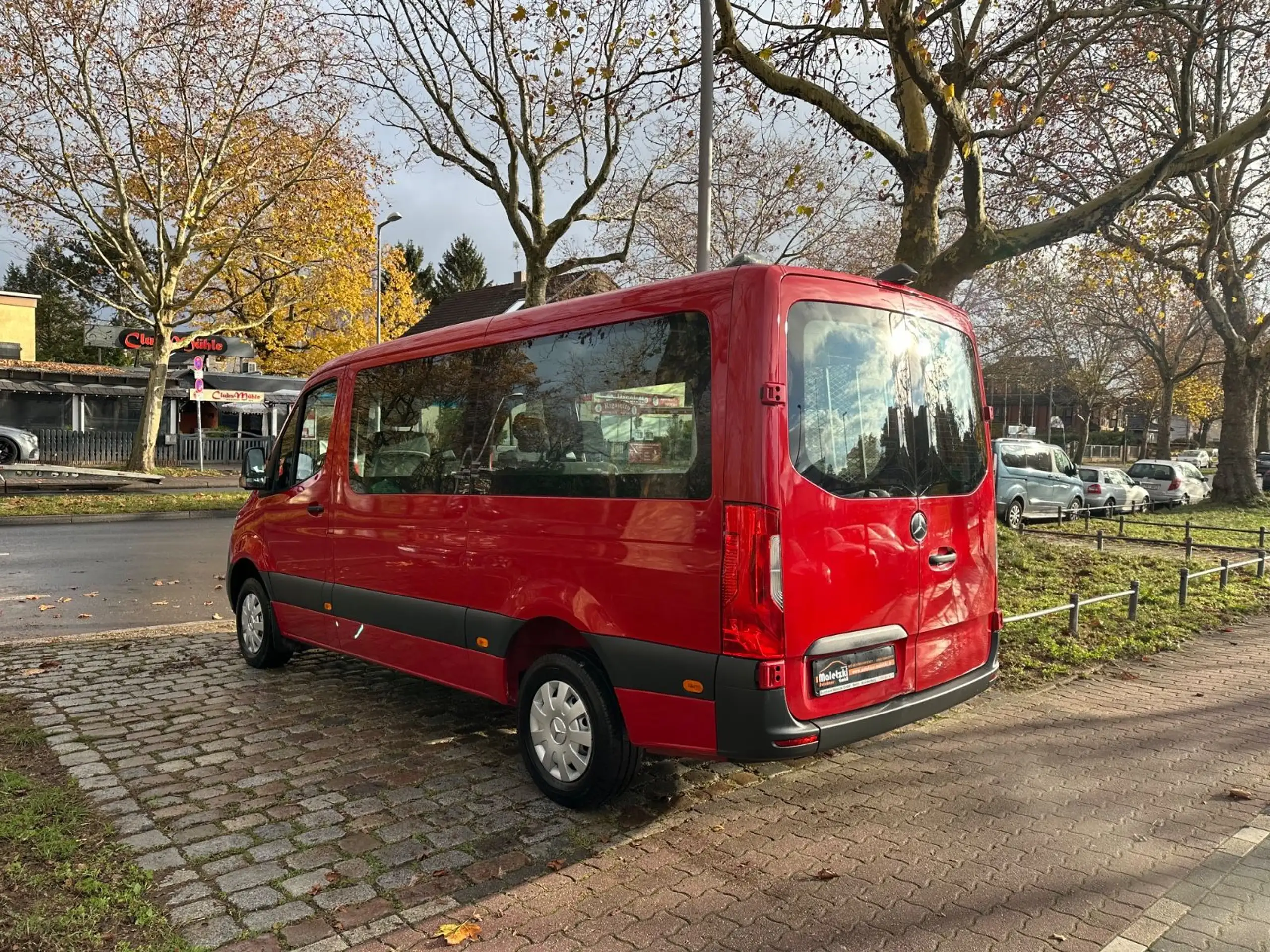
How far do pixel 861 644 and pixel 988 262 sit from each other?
24.3ft

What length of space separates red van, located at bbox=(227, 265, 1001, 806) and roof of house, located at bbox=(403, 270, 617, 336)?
88.9 feet

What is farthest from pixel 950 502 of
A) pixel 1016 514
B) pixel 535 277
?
pixel 1016 514

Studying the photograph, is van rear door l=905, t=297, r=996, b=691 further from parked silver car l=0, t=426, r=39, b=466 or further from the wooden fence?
parked silver car l=0, t=426, r=39, b=466

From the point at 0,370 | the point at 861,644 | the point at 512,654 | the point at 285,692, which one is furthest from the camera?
the point at 0,370

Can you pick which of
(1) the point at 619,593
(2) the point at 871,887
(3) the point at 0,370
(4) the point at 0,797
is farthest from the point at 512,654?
(3) the point at 0,370

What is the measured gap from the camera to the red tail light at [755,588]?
11.2 feet

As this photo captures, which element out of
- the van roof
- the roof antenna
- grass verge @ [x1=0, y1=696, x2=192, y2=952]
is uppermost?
the roof antenna

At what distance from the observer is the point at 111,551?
12.9m

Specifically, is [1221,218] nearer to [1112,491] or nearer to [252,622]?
[1112,491]

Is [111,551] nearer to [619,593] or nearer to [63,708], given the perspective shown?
[63,708]

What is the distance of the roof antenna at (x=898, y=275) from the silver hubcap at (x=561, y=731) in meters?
2.54

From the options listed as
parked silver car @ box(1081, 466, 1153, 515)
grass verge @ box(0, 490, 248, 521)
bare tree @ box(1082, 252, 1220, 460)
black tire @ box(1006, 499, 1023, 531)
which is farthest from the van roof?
bare tree @ box(1082, 252, 1220, 460)

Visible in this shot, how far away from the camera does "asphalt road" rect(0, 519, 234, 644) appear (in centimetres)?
845

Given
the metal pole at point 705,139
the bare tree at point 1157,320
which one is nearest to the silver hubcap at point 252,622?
the metal pole at point 705,139
